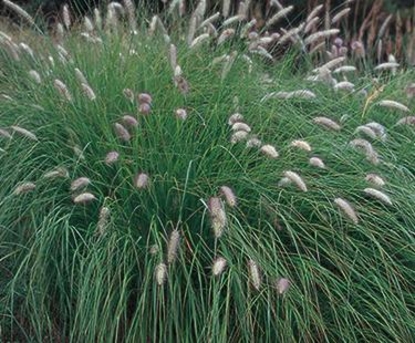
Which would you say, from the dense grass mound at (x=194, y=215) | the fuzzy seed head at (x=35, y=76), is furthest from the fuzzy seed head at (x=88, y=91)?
the fuzzy seed head at (x=35, y=76)

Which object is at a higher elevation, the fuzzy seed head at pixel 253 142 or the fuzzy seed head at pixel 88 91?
the fuzzy seed head at pixel 88 91

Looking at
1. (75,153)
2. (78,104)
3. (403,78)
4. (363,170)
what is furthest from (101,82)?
(403,78)

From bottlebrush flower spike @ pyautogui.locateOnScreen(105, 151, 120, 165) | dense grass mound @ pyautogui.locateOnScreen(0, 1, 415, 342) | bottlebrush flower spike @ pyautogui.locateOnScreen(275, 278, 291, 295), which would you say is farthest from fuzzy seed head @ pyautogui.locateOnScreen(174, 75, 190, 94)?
bottlebrush flower spike @ pyautogui.locateOnScreen(275, 278, 291, 295)

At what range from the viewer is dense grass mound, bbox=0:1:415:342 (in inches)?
176

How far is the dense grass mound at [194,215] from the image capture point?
4.46 m

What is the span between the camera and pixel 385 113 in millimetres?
6098

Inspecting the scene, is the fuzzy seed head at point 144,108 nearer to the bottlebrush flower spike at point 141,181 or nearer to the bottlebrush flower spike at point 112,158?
the bottlebrush flower spike at point 112,158

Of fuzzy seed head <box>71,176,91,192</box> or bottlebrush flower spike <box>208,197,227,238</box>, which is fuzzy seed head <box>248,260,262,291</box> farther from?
fuzzy seed head <box>71,176,91,192</box>

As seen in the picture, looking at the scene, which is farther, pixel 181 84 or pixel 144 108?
pixel 181 84

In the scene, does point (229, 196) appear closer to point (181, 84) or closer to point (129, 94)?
point (181, 84)

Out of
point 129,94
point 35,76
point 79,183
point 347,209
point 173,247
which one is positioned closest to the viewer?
point 173,247

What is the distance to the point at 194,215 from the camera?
15.7 ft

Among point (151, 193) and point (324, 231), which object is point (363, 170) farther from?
point (151, 193)

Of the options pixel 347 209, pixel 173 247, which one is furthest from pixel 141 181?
pixel 347 209
